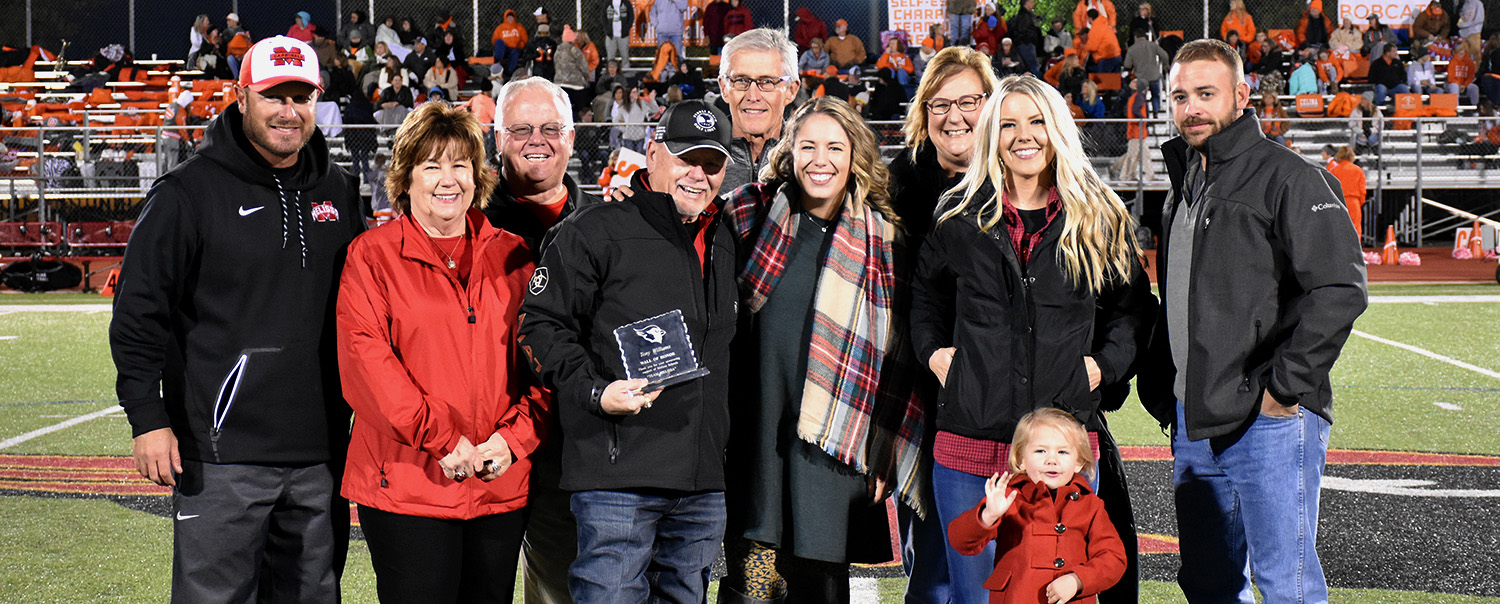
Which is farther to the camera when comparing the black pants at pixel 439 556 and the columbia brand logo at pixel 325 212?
the columbia brand logo at pixel 325 212

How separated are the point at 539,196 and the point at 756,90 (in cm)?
78

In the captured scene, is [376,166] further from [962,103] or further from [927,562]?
[927,562]

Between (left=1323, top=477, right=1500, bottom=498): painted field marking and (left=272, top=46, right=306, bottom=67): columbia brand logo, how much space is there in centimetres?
507

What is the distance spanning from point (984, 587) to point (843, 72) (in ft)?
68.2

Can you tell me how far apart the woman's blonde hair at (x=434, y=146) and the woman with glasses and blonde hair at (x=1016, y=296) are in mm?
1178

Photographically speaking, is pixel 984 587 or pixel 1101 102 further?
pixel 1101 102

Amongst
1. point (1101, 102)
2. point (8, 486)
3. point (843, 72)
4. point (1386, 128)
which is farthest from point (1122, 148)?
point (8, 486)

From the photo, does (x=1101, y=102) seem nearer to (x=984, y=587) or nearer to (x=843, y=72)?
(x=843, y=72)

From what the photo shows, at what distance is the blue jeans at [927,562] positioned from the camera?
136 inches

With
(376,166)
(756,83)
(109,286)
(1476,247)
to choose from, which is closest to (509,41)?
(376,166)

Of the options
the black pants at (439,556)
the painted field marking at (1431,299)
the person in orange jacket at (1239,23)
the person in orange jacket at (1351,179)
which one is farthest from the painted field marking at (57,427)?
the person in orange jacket at (1239,23)

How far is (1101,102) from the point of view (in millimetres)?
19469

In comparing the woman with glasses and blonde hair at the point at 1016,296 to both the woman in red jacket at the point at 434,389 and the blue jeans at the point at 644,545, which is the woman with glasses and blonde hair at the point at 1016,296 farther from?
the woman in red jacket at the point at 434,389

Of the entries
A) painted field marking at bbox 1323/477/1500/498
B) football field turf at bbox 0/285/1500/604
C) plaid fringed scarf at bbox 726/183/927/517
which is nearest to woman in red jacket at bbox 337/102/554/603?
plaid fringed scarf at bbox 726/183/927/517
